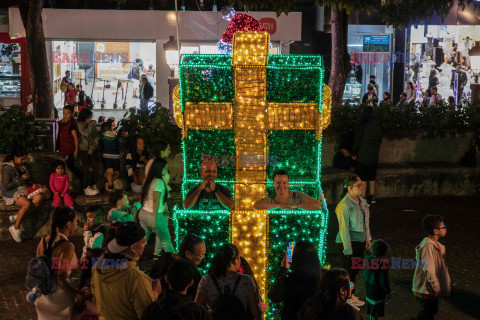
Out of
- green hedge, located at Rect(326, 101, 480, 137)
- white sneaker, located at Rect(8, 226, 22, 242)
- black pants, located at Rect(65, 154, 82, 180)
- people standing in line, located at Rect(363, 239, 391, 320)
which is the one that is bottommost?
white sneaker, located at Rect(8, 226, 22, 242)

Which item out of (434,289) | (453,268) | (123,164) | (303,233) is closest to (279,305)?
(303,233)

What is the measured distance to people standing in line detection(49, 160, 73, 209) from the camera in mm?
9570

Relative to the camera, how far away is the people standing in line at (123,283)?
14.0 ft

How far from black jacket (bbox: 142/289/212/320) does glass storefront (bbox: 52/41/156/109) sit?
17.3 meters

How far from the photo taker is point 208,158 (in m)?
6.76

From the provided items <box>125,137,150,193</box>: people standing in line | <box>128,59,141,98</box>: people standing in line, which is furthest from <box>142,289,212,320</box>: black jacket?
<box>128,59,141,98</box>: people standing in line

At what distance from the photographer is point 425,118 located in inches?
532

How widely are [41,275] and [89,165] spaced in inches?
238

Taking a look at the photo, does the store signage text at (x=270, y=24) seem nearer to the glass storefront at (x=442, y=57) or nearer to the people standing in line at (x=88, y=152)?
the glass storefront at (x=442, y=57)

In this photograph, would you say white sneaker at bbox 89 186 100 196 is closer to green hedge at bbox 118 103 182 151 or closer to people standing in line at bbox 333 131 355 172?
green hedge at bbox 118 103 182 151

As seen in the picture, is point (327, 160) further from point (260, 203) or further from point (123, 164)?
point (260, 203)

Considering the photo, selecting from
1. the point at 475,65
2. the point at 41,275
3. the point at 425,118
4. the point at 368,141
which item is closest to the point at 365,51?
the point at 475,65

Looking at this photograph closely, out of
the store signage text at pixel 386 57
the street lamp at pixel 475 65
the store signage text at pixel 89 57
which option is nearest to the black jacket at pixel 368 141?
the store signage text at pixel 89 57

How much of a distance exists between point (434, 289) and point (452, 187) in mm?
Result: 7702
